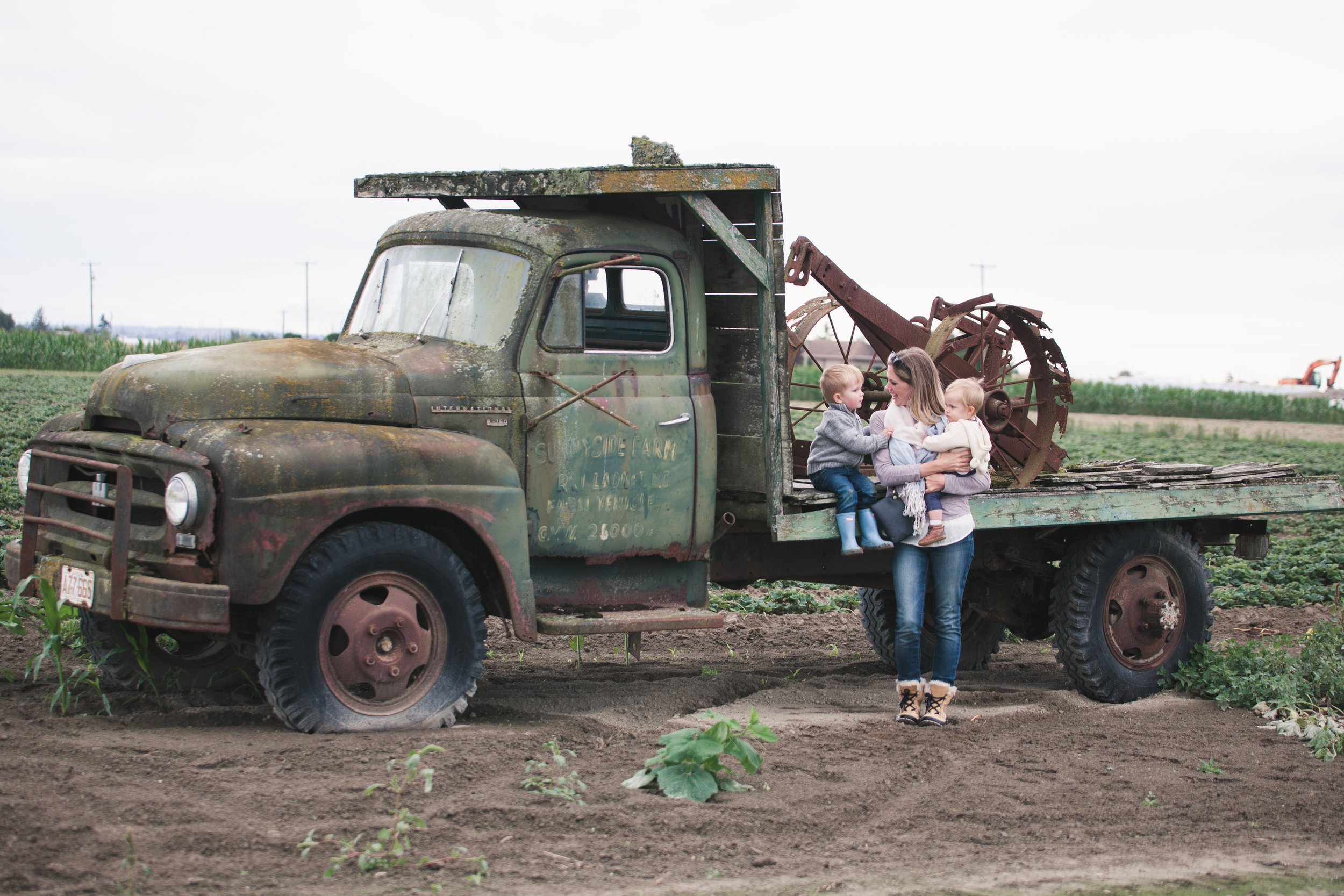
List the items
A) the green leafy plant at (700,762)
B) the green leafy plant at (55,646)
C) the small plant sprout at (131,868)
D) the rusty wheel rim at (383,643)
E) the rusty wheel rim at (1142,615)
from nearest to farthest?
the small plant sprout at (131,868), the green leafy plant at (700,762), the rusty wheel rim at (383,643), the green leafy plant at (55,646), the rusty wheel rim at (1142,615)

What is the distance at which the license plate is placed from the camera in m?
5.52

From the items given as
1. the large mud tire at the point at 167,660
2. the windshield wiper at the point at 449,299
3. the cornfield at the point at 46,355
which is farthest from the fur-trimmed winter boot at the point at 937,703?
the cornfield at the point at 46,355

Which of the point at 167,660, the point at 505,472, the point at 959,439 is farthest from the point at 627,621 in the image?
the point at 167,660

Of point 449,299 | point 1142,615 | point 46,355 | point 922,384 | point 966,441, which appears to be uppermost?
point 46,355

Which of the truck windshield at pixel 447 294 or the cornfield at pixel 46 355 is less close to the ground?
the cornfield at pixel 46 355

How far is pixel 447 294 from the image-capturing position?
6.52 m

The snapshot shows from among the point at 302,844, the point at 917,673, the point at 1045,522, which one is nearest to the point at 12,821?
the point at 302,844

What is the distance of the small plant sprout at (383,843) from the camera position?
4.22 metres

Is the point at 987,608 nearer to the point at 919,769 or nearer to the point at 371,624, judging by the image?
the point at 919,769

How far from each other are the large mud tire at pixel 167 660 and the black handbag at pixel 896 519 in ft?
10.6

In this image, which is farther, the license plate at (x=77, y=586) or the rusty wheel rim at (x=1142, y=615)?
the rusty wheel rim at (x=1142, y=615)

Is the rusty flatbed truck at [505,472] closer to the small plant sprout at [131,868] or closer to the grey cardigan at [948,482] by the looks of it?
the grey cardigan at [948,482]

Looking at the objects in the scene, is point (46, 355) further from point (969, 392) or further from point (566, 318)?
point (969, 392)

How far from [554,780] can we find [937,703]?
2.43m
